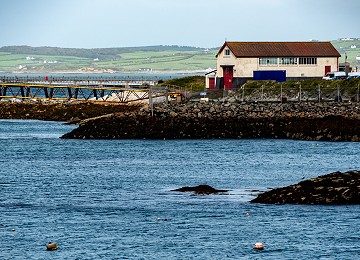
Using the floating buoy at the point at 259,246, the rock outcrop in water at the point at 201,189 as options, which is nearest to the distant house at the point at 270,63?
the rock outcrop in water at the point at 201,189

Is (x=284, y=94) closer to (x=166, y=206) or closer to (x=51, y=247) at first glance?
(x=166, y=206)

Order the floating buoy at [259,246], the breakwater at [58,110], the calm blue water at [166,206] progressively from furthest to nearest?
the breakwater at [58,110] < the calm blue water at [166,206] < the floating buoy at [259,246]

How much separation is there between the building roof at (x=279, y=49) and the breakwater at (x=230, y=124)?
4087 cm

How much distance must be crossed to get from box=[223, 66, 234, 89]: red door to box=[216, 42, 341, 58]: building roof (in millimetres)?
2447

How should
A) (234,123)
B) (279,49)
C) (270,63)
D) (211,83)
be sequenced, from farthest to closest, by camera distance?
(211,83)
(279,49)
(270,63)
(234,123)

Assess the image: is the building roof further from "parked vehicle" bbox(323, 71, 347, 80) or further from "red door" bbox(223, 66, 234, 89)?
"parked vehicle" bbox(323, 71, 347, 80)

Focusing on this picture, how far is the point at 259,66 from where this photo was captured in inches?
5349

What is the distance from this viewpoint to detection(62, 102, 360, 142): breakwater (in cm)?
8538

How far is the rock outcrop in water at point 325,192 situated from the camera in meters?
45.2

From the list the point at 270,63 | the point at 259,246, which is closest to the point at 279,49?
the point at 270,63

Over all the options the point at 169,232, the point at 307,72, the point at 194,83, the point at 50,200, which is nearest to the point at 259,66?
the point at 307,72

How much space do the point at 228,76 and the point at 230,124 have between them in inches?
1947

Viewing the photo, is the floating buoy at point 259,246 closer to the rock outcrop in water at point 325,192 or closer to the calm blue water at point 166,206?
the calm blue water at point 166,206

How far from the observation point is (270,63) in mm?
136375
